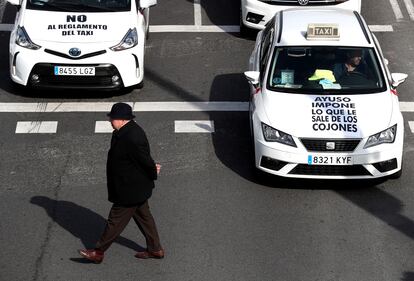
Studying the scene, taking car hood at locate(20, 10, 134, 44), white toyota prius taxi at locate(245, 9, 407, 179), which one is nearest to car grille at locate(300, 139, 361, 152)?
white toyota prius taxi at locate(245, 9, 407, 179)

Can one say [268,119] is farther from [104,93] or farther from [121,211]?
[104,93]

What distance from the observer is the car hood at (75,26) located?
1426 centimetres

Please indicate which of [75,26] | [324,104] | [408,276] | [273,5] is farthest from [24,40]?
[408,276]

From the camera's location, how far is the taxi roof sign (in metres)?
12.9

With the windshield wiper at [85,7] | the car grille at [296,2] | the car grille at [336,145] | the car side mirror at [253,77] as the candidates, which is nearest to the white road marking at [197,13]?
the car grille at [296,2]

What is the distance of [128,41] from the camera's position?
14.5m

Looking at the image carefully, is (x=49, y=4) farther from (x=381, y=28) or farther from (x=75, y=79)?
(x=381, y=28)

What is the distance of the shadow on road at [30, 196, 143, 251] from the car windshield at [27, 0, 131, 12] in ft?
13.2

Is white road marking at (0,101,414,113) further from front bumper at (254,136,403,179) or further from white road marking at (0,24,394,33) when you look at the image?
white road marking at (0,24,394,33)

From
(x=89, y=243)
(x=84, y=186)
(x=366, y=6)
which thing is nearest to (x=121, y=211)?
(x=89, y=243)

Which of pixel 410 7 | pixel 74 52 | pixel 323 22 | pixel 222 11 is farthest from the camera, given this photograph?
pixel 410 7

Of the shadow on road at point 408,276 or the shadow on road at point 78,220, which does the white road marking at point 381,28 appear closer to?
the shadow on road at point 78,220

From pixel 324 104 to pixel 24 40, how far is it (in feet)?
15.1

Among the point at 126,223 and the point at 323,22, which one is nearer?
the point at 126,223
